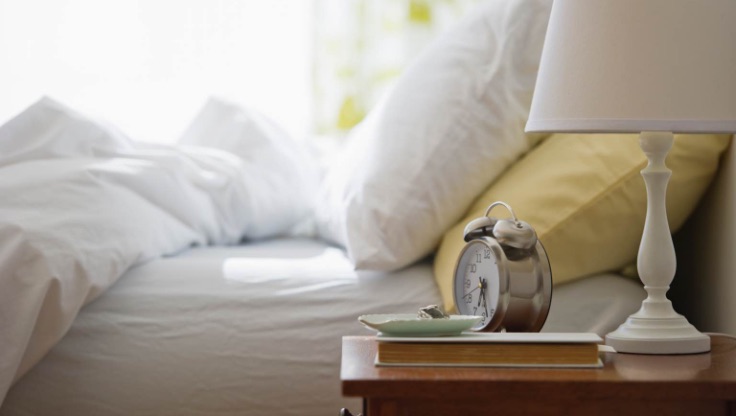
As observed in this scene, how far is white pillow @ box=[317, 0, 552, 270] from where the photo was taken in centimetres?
140

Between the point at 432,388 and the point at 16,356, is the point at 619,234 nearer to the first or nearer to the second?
the point at 432,388

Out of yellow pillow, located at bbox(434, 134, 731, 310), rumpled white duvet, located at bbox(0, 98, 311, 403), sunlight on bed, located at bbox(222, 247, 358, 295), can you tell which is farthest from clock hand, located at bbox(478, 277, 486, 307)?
rumpled white duvet, located at bbox(0, 98, 311, 403)

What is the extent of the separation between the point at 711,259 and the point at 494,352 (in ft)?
2.04

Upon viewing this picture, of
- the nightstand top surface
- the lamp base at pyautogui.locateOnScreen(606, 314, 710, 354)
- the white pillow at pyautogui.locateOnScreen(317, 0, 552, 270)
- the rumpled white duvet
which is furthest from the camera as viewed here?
the white pillow at pyautogui.locateOnScreen(317, 0, 552, 270)

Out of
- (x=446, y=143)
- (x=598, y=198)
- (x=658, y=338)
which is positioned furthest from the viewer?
(x=446, y=143)

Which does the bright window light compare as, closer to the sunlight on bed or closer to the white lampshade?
the sunlight on bed

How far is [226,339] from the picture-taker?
133cm

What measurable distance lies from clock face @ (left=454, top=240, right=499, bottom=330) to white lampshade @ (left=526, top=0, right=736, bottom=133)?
187 millimetres

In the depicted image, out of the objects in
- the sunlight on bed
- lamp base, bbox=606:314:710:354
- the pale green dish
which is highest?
the pale green dish

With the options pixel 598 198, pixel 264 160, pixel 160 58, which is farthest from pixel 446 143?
pixel 160 58

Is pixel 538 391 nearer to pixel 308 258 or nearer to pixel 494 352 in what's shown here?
pixel 494 352

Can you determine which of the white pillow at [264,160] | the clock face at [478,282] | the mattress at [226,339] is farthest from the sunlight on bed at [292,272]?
the white pillow at [264,160]

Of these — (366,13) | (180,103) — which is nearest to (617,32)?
(366,13)

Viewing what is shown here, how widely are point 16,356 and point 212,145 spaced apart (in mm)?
981
